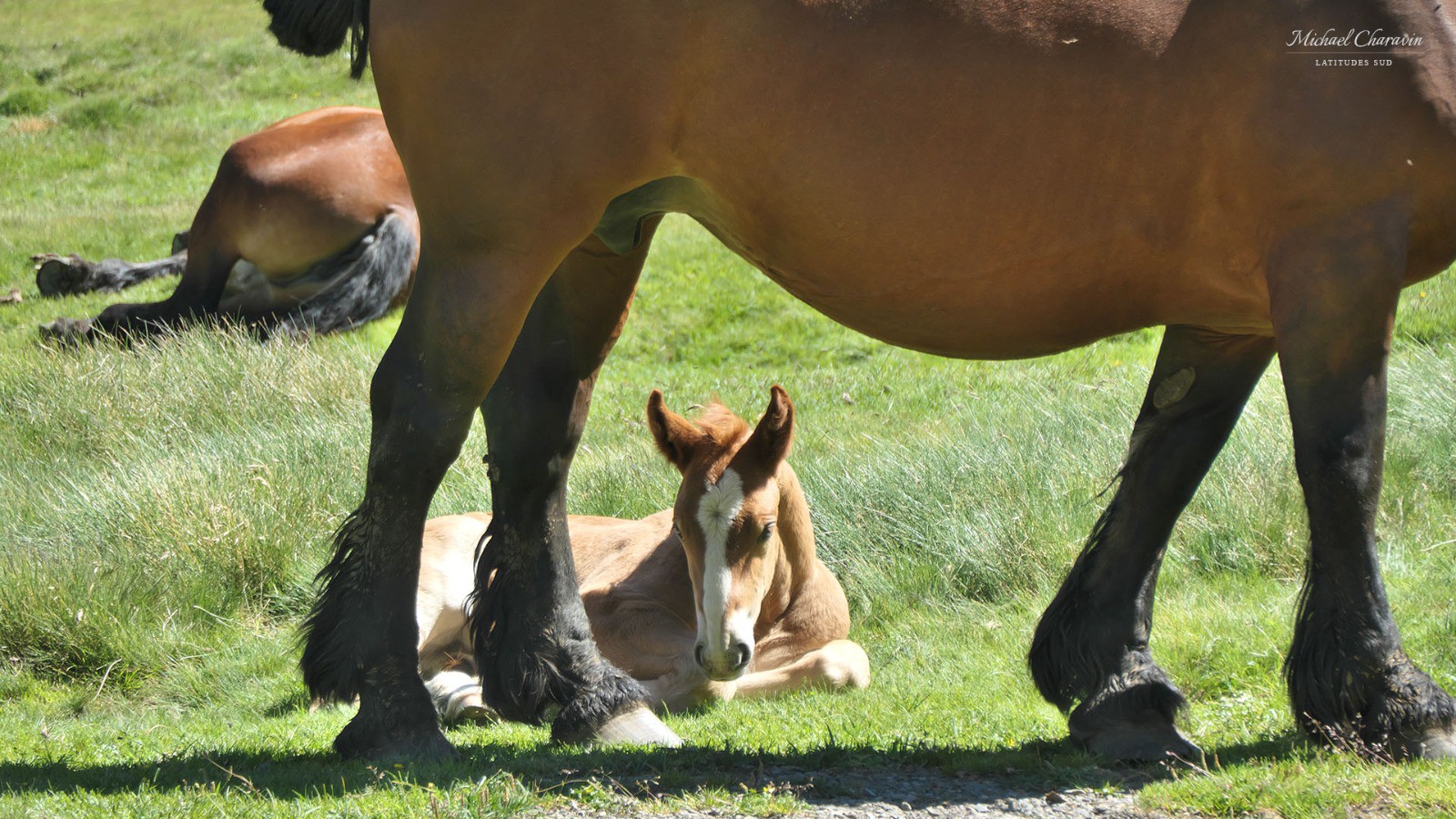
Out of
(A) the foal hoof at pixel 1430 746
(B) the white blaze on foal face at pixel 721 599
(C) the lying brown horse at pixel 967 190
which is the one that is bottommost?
(B) the white blaze on foal face at pixel 721 599

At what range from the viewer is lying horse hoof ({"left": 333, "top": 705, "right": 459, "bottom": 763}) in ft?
13.6

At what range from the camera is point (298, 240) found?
12281 millimetres

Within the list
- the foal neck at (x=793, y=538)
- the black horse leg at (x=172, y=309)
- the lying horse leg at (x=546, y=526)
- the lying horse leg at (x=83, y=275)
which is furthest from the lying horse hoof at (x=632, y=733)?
the lying horse leg at (x=83, y=275)

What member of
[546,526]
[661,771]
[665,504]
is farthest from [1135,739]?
[665,504]

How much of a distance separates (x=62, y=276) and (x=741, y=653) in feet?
32.9

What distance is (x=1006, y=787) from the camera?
408cm

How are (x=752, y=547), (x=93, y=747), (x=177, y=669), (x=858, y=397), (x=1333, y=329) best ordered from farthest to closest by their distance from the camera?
(x=858, y=397) → (x=177, y=669) → (x=752, y=547) → (x=93, y=747) → (x=1333, y=329)

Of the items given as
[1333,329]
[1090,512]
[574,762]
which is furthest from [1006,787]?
[1090,512]

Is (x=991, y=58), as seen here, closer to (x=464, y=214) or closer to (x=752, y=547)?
(x=464, y=214)

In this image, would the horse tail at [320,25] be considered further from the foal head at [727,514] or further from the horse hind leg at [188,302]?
the horse hind leg at [188,302]

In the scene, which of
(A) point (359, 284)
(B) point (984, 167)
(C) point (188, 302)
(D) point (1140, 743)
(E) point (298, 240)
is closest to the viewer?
(B) point (984, 167)

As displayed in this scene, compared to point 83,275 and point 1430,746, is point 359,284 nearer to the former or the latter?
point 83,275

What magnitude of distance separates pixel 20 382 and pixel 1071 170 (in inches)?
343

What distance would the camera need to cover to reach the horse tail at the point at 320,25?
4609 mm
